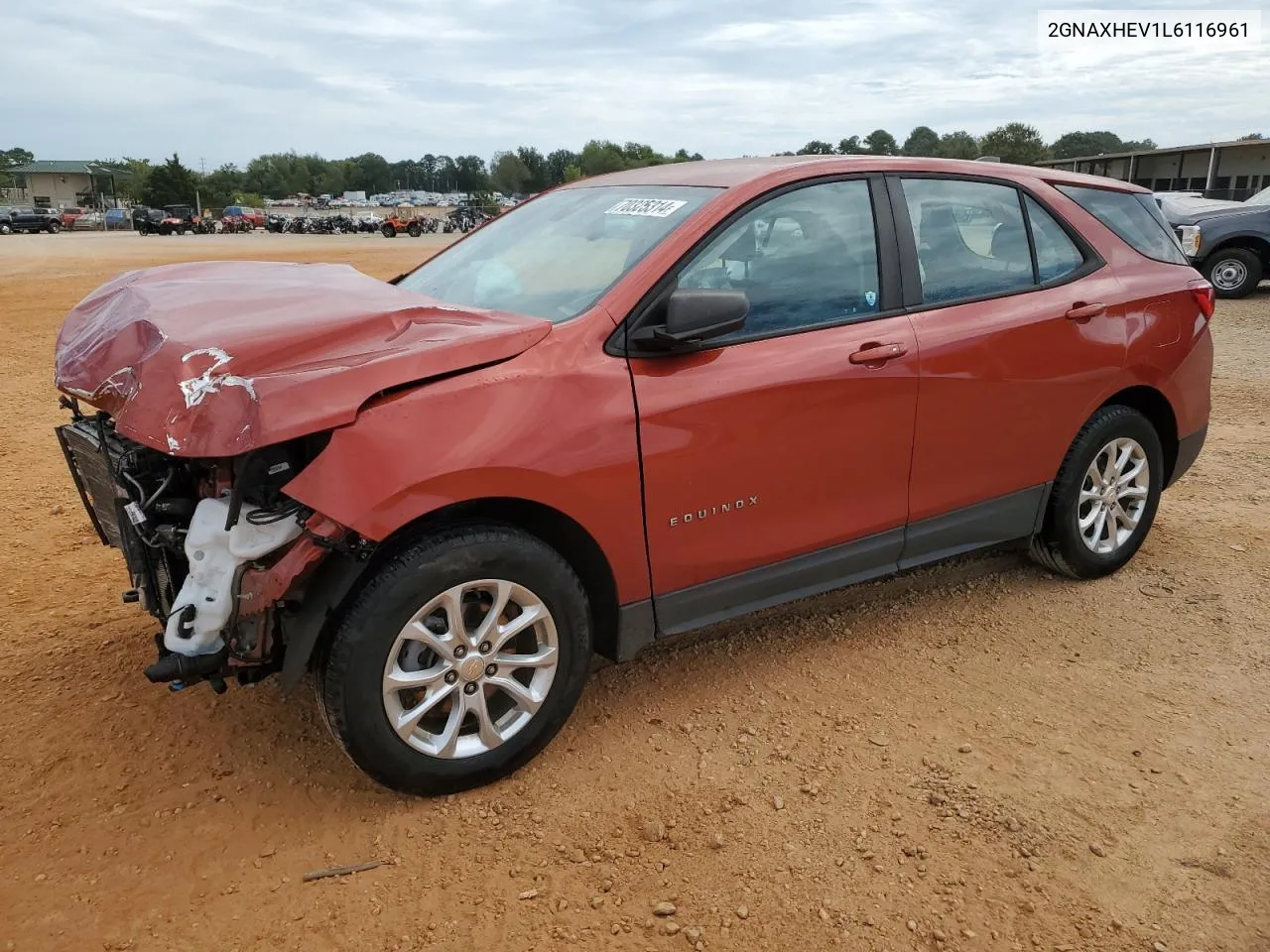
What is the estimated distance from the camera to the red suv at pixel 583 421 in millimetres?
2545

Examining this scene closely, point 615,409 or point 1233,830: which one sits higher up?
point 615,409

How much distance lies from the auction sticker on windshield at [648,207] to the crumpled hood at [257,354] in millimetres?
703

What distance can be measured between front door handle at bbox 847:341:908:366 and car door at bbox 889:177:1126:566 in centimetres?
13

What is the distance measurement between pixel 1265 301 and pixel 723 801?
15.0 m

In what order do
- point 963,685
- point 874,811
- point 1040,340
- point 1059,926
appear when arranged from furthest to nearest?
point 1040,340
point 963,685
point 874,811
point 1059,926

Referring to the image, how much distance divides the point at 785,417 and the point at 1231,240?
14153 millimetres

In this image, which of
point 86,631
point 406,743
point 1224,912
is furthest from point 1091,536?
point 86,631

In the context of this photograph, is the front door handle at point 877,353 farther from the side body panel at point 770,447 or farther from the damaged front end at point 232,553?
the damaged front end at point 232,553

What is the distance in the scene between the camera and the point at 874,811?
282 centimetres

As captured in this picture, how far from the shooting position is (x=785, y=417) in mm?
3182

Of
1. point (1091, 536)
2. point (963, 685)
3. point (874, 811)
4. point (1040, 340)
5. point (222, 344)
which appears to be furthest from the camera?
point (1091, 536)

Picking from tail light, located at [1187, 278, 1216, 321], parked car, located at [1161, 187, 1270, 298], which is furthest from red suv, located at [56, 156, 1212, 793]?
parked car, located at [1161, 187, 1270, 298]

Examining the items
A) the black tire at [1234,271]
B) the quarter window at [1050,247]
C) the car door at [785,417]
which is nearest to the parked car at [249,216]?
the black tire at [1234,271]

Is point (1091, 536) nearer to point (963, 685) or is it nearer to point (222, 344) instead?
point (963, 685)
